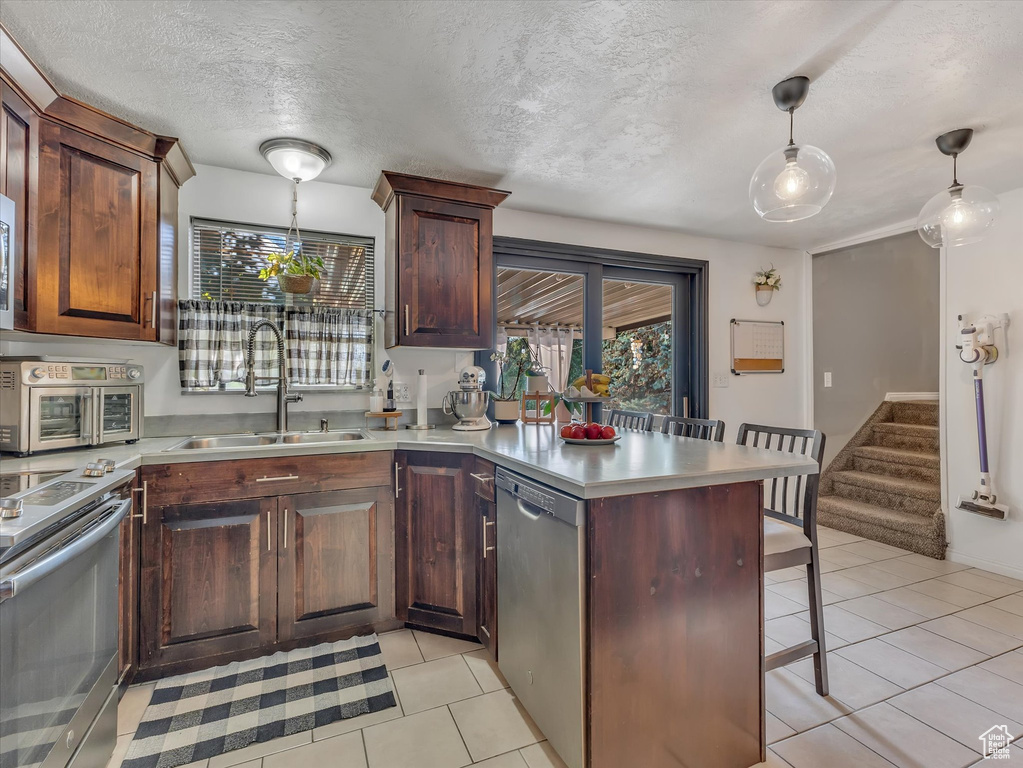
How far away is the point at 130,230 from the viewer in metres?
2.07

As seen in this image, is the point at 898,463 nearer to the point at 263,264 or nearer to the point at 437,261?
the point at 437,261

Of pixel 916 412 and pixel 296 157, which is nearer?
pixel 296 157

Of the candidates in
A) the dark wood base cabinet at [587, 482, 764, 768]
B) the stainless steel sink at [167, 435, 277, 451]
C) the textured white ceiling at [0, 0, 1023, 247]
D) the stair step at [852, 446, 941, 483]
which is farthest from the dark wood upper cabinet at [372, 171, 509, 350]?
the stair step at [852, 446, 941, 483]

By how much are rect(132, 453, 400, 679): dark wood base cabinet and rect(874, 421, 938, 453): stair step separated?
182 inches

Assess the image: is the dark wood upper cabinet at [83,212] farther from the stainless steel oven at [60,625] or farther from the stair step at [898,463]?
the stair step at [898,463]

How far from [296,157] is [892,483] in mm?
4839

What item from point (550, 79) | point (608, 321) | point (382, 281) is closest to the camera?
point (550, 79)

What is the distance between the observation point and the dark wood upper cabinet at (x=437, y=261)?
2.63 metres

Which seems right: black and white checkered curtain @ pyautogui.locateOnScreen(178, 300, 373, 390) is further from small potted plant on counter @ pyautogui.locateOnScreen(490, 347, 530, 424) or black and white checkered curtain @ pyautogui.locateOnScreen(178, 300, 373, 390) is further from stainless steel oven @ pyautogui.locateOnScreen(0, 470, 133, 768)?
stainless steel oven @ pyautogui.locateOnScreen(0, 470, 133, 768)

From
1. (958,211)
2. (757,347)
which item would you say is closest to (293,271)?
(958,211)

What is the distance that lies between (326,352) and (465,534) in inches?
52.5

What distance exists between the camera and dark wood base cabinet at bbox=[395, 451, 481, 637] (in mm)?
2186

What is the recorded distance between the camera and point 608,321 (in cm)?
372

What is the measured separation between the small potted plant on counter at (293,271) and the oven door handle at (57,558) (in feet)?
4.32
